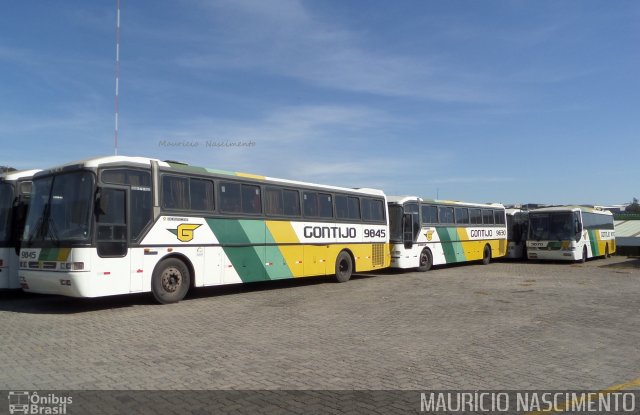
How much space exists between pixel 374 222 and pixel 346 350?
12.3 m

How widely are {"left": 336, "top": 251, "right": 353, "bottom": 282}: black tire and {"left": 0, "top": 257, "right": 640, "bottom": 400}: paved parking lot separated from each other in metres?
3.37

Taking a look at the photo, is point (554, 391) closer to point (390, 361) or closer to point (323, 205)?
point (390, 361)

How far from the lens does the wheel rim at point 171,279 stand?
1231 centimetres

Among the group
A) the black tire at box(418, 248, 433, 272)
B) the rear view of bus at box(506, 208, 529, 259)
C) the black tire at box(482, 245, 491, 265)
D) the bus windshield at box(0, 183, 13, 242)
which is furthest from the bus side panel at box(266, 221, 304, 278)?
the rear view of bus at box(506, 208, 529, 259)

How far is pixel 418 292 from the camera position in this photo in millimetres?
14969

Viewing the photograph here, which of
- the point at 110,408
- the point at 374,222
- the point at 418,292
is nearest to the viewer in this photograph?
the point at 110,408

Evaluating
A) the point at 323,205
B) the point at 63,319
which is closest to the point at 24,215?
the point at 63,319

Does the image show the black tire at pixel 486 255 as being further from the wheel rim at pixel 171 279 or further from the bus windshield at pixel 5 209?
the bus windshield at pixel 5 209

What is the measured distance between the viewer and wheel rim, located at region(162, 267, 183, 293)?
12.3m

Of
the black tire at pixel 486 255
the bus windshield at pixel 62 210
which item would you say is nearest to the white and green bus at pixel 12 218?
the bus windshield at pixel 62 210

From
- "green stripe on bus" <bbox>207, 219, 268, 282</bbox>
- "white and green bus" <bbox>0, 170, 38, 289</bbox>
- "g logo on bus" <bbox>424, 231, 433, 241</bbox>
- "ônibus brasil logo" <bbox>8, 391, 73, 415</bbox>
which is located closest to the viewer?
"ônibus brasil logo" <bbox>8, 391, 73, 415</bbox>

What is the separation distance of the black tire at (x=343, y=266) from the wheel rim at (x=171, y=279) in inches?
262

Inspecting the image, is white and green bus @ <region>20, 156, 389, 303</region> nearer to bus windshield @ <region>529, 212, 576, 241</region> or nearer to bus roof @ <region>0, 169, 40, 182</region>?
bus roof @ <region>0, 169, 40, 182</region>

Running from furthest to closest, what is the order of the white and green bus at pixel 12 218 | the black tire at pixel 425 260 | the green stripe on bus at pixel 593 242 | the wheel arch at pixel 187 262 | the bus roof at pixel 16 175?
the green stripe on bus at pixel 593 242 → the black tire at pixel 425 260 → the bus roof at pixel 16 175 → the white and green bus at pixel 12 218 → the wheel arch at pixel 187 262
